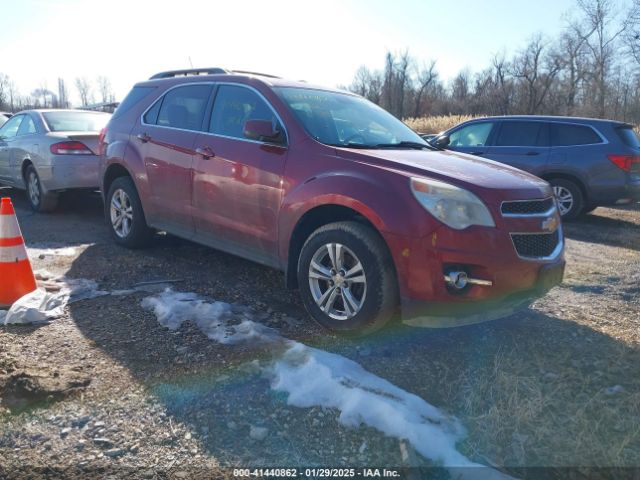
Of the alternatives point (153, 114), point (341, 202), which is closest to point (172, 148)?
point (153, 114)

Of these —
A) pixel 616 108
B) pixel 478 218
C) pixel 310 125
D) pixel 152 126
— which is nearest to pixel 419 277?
pixel 478 218

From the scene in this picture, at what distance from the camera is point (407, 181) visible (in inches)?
131

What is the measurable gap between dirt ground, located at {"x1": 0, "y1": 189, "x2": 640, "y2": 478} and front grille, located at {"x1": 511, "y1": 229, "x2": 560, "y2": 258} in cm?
64

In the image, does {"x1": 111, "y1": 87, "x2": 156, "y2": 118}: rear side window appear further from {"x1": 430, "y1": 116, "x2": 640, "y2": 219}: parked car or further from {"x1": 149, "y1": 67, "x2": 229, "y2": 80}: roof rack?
{"x1": 430, "y1": 116, "x2": 640, "y2": 219}: parked car

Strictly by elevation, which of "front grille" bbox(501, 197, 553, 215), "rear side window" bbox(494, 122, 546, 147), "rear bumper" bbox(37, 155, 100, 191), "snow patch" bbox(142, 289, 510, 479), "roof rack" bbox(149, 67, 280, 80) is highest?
"roof rack" bbox(149, 67, 280, 80)

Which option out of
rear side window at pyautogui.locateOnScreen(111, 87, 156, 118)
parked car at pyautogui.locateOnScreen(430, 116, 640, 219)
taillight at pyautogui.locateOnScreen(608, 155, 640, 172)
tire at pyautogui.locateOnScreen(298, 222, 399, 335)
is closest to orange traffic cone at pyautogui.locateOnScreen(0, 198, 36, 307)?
rear side window at pyautogui.locateOnScreen(111, 87, 156, 118)

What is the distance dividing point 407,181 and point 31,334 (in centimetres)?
282

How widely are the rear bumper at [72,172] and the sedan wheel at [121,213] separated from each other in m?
1.84

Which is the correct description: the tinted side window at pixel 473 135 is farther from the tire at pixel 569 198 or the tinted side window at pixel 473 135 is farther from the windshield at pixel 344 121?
the windshield at pixel 344 121

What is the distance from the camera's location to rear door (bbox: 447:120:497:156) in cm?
956

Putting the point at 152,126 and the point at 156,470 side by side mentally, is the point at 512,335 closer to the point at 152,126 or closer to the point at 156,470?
the point at 156,470

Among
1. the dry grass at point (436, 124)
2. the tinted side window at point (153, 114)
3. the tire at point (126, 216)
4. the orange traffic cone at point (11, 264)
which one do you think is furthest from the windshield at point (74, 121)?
the dry grass at point (436, 124)

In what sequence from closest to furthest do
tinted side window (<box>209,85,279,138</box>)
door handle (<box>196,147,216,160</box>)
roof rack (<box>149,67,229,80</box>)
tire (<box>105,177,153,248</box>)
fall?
tinted side window (<box>209,85,279,138</box>)
door handle (<box>196,147,216,160</box>)
roof rack (<box>149,67,229,80</box>)
tire (<box>105,177,153,248</box>)

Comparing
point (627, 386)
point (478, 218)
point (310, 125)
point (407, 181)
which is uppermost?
point (310, 125)
